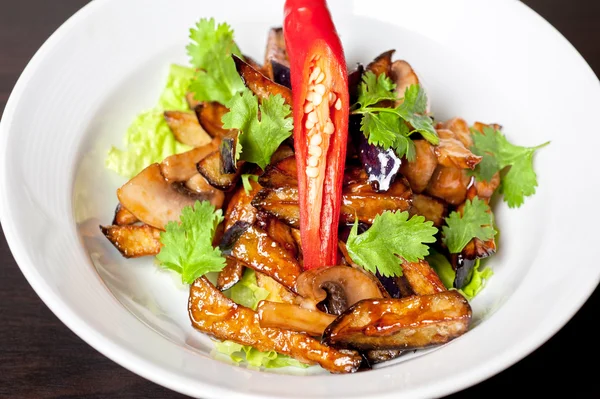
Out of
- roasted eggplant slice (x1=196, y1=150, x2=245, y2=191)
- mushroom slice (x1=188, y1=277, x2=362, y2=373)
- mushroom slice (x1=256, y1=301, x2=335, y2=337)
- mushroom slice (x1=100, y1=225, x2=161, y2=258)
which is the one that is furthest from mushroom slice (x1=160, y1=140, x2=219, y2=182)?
mushroom slice (x1=256, y1=301, x2=335, y2=337)

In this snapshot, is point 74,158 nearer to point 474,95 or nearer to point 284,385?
point 284,385

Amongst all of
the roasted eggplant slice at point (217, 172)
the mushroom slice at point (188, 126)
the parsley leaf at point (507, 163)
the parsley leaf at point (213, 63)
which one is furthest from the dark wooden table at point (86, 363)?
the parsley leaf at point (213, 63)

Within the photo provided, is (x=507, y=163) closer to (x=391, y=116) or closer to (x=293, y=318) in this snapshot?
(x=391, y=116)

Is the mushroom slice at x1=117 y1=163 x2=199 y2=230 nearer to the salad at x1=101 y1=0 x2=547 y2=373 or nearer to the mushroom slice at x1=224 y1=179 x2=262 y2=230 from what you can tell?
the salad at x1=101 y1=0 x2=547 y2=373

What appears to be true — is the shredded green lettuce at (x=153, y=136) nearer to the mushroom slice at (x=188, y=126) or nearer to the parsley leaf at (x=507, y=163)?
the mushroom slice at (x=188, y=126)

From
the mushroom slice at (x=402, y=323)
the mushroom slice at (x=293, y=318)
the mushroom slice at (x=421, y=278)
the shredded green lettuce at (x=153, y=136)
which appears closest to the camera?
the mushroom slice at (x=402, y=323)

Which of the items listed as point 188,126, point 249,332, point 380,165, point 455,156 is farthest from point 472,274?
point 188,126

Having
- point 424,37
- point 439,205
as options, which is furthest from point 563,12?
point 439,205
